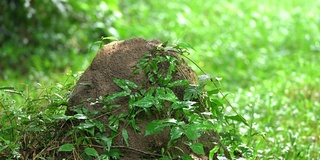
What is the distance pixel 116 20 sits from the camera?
309 inches

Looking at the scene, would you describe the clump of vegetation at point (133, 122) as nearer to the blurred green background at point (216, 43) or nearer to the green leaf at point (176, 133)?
the green leaf at point (176, 133)

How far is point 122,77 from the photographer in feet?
10.4

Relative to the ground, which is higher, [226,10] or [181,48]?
[226,10]

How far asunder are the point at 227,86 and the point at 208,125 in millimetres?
3353

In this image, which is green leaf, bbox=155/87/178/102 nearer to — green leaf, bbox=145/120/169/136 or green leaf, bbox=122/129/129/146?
green leaf, bbox=145/120/169/136

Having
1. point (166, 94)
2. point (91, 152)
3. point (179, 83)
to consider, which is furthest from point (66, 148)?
point (179, 83)

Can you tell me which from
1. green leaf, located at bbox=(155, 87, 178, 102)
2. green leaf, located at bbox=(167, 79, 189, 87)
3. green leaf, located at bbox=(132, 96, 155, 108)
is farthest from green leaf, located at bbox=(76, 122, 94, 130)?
green leaf, located at bbox=(167, 79, 189, 87)

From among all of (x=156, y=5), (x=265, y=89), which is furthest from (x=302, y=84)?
(x=156, y=5)

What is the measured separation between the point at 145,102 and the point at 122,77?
344 mm

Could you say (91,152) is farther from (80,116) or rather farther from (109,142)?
(80,116)

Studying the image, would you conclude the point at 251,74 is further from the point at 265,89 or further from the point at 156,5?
the point at 156,5

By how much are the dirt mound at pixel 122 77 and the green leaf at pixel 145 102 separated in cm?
16

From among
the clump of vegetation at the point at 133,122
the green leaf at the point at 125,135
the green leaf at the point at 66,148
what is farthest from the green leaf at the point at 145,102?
the green leaf at the point at 66,148

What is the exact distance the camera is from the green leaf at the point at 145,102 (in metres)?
2.86
